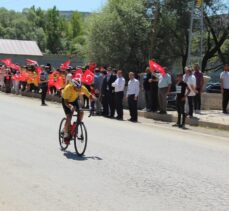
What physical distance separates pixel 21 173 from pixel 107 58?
31821 mm

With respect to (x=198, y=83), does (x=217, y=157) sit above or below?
below

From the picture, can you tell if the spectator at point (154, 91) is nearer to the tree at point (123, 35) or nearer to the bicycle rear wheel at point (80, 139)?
the bicycle rear wheel at point (80, 139)

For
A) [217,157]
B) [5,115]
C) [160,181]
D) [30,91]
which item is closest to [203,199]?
[160,181]

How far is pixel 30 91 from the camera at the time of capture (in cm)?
3170

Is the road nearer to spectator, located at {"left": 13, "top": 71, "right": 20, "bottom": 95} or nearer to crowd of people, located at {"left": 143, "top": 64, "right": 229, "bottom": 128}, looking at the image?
crowd of people, located at {"left": 143, "top": 64, "right": 229, "bottom": 128}

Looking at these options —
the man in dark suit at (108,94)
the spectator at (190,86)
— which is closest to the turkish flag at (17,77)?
the man in dark suit at (108,94)

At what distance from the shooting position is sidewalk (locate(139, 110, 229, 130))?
17281 mm

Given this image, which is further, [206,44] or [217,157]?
[206,44]

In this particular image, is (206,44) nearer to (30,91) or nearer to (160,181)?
(30,91)

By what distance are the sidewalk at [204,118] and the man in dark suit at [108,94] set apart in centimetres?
128

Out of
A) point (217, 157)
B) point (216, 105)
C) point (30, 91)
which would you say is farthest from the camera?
point (30, 91)

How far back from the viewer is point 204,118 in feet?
60.5

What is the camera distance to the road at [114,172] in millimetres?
7062

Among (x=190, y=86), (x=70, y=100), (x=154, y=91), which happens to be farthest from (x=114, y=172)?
(x=154, y=91)
